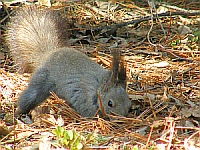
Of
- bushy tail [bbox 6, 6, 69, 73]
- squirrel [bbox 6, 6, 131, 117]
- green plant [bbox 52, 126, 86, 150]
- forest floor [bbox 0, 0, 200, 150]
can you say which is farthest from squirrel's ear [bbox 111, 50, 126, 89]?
bushy tail [bbox 6, 6, 69, 73]

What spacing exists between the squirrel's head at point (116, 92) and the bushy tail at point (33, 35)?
1.04 meters

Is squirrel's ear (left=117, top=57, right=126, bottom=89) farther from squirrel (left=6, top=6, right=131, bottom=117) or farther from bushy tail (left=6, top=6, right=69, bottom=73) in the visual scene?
bushy tail (left=6, top=6, right=69, bottom=73)

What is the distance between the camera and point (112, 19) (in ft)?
20.8

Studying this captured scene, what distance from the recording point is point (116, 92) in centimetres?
385

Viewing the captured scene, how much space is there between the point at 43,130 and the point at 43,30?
1673 mm

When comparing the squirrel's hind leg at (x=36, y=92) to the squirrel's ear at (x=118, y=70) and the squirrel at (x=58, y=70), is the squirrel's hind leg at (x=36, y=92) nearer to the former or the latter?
the squirrel at (x=58, y=70)

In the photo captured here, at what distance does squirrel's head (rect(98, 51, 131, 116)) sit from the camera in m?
3.78

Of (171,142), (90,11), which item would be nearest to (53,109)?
(171,142)

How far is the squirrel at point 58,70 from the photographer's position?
3.88 metres

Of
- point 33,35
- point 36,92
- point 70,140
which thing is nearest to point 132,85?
point 36,92

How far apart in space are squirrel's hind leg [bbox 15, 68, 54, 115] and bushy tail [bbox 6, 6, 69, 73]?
46 cm

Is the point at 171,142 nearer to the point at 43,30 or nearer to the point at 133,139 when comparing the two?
the point at 133,139

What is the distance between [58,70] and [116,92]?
73 centimetres

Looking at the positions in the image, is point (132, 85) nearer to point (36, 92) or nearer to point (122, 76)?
point (122, 76)
